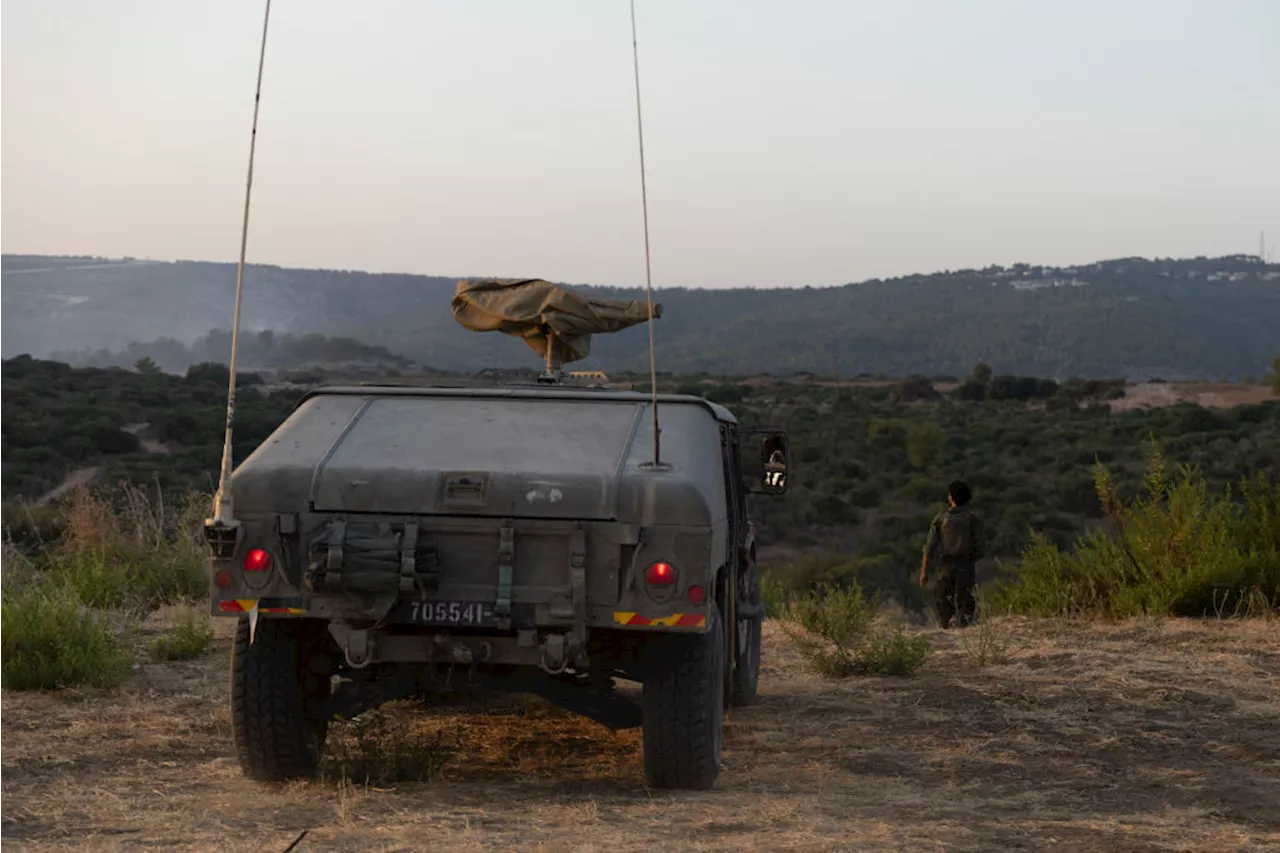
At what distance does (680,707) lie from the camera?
6.35 m

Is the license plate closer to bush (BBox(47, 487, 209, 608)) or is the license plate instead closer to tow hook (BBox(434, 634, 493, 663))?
tow hook (BBox(434, 634, 493, 663))

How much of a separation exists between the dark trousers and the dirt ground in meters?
2.36

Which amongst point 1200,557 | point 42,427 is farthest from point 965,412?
point 1200,557

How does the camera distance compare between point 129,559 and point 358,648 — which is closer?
point 358,648

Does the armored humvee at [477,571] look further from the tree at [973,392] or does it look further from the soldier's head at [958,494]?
the tree at [973,392]

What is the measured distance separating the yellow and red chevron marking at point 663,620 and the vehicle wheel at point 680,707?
296mm

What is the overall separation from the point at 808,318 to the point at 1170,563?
98.8 meters

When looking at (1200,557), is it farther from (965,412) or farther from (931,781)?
(965,412)

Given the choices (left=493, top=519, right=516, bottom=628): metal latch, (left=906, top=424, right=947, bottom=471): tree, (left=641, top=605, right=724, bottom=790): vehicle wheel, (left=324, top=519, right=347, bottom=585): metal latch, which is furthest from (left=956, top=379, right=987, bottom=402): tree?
(left=324, top=519, right=347, bottom=585): metal latch

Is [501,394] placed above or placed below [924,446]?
above

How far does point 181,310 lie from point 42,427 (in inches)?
3399

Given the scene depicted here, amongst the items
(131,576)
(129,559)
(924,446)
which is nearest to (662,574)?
(131,576)

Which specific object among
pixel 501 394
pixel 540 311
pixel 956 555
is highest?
pixel 540 311

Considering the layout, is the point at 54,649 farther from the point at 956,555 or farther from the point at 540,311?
the point at 956,555
